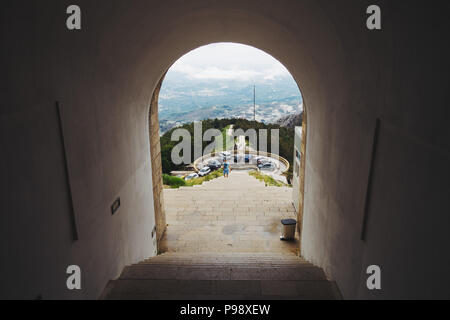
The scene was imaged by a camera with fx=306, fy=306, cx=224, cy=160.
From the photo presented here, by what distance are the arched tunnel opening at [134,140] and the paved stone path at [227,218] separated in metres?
2.59

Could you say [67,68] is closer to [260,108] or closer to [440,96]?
[440,96]

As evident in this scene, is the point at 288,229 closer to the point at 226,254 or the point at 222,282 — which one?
the point at 226,254

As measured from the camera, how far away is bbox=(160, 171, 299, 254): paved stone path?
917 cm

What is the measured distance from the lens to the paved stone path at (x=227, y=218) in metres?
9.17

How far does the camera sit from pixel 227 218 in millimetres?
10906

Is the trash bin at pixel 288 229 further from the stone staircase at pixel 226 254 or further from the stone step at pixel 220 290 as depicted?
the stone step at pixel 220 290

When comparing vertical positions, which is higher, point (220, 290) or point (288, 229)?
point (220, 290)

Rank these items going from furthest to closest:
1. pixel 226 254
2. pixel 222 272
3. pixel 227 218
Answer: pixel 227 218, pixel 226 254, pixel 222 272

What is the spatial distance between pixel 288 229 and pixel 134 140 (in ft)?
17.4

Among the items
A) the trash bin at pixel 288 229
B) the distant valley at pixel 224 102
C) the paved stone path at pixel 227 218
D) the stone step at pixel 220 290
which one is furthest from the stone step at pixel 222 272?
the distant valley at pixel 224 102

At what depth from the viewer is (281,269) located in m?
5.55

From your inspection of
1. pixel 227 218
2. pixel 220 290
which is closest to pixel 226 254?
pixel 220 290
